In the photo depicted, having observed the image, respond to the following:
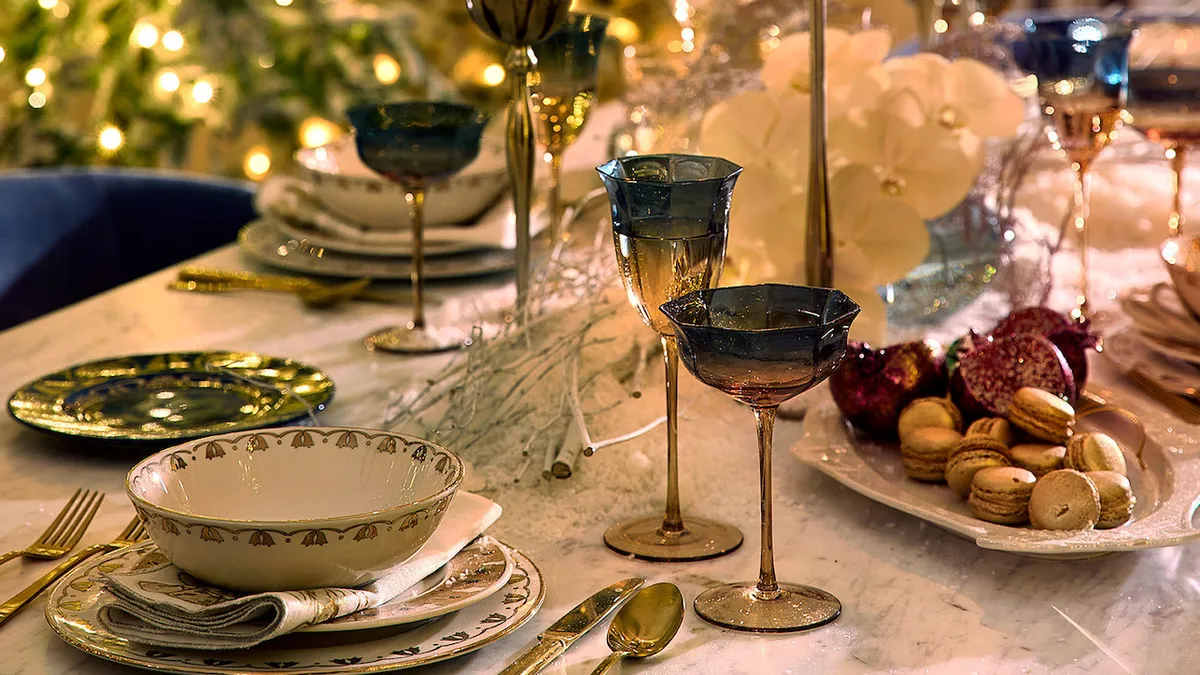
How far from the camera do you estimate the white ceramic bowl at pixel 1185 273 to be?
3.55ft

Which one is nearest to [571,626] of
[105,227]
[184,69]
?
[105,227]

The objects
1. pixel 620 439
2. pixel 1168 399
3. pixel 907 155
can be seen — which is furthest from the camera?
pixel 907 155

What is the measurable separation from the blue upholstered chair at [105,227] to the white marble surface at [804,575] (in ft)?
3.17

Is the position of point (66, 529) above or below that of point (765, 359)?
below

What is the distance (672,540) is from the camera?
84 cm

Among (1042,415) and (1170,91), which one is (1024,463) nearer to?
(1042,415)

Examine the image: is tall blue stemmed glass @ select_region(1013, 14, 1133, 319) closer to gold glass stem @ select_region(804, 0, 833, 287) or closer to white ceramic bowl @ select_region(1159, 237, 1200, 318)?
white ceramic bowl @ select_region(1159, 237, 1200, 318)

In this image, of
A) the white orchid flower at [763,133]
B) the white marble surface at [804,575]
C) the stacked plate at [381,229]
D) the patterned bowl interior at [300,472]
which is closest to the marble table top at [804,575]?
the white marble surface at [804,575]

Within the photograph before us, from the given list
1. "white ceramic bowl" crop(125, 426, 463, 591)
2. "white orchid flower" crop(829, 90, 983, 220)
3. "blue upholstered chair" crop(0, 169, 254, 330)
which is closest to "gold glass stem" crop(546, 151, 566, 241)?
"white orchid flower" crop(829, 90, 983, 220)

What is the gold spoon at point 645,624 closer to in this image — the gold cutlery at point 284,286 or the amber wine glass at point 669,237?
the amber wine glass at point 669,237

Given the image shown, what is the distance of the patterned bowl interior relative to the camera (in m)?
0.75

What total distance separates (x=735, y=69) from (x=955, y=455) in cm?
77

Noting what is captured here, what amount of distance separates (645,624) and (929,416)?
0.30 metres

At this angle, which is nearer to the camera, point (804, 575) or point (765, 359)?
point (765, 359)
